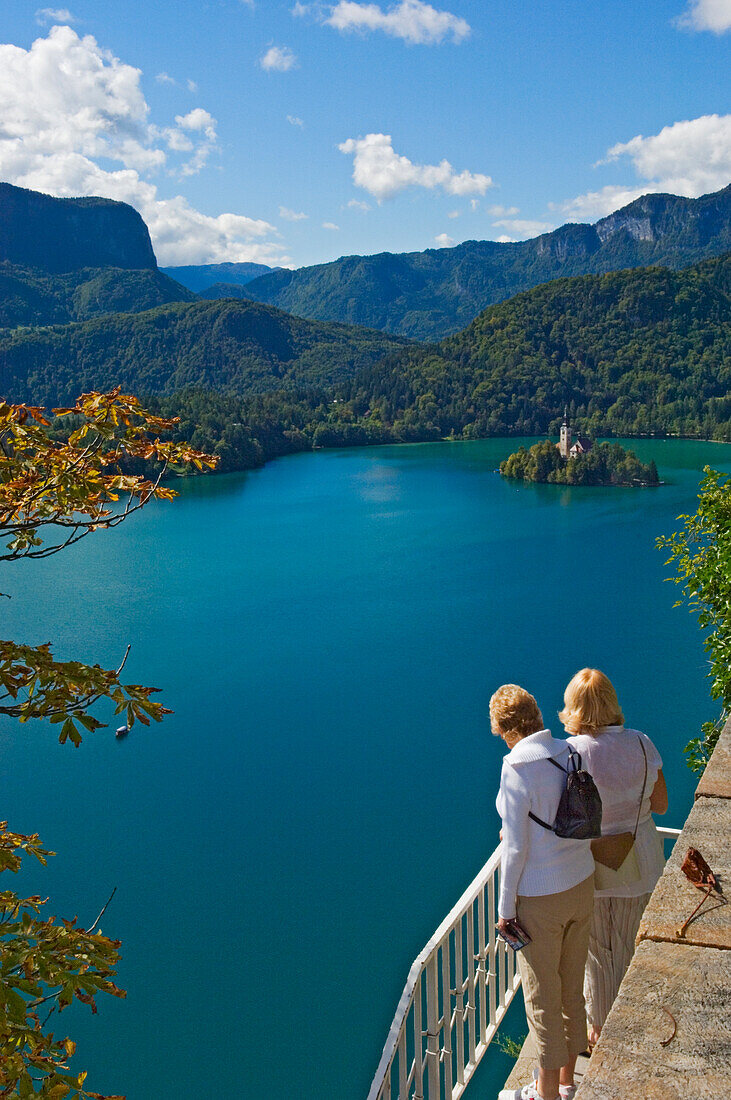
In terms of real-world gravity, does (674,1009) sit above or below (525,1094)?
above

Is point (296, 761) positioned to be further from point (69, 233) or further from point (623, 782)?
point (69, 233)

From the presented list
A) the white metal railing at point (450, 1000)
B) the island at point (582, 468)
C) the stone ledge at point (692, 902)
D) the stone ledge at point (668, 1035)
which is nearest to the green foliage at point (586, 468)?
the island at point (582, 468)

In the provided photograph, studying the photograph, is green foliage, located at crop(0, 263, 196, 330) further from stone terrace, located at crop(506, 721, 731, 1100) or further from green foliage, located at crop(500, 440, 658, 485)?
stone terrace, located at crop(506, 721, 731, 1100)

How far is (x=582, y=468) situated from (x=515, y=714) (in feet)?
179

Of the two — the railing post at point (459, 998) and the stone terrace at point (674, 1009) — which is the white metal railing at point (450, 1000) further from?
the stone terrace at point (674, 1009)

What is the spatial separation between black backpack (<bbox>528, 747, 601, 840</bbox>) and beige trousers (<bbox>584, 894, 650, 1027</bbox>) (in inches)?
16.2

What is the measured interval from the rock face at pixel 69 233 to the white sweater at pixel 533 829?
16348 cm

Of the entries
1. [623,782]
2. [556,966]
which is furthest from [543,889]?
[623,782]

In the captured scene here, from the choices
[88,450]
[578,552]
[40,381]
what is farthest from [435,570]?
[40,381]

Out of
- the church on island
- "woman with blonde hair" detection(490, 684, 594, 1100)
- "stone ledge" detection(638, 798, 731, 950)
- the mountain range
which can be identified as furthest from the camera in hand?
the mountain range

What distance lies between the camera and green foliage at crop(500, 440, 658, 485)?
176 ft

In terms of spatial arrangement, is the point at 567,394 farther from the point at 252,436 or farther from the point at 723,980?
the point at 723,980

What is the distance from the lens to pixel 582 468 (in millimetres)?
55000

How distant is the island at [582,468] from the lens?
5356cm
